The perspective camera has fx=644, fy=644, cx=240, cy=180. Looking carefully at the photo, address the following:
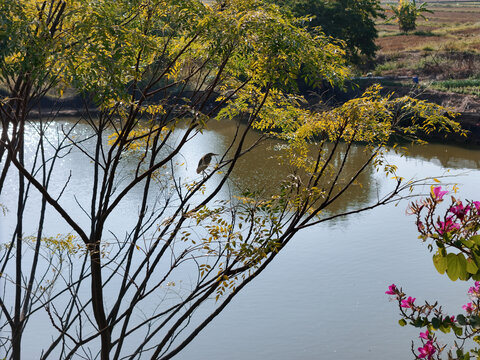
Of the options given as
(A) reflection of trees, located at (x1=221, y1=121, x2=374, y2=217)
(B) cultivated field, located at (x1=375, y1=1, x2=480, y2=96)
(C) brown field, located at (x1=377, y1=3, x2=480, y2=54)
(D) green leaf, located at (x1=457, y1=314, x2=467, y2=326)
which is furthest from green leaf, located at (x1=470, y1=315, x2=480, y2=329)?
(C) brown field, located at (x1=377, y1=3, x2=480, y2=54)

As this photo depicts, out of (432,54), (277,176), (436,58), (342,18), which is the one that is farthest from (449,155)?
(432,54)

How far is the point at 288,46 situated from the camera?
4066 millimetres

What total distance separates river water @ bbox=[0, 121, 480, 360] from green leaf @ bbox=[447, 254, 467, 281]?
2.69 meters

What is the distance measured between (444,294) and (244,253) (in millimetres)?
4479

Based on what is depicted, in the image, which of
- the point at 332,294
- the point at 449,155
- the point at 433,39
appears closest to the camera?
the point at 332,294

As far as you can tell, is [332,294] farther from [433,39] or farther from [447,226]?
[433,39]

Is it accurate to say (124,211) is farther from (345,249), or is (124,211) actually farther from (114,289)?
(345,249)

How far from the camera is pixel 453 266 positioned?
2.44 m

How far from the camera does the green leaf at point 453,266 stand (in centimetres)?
243

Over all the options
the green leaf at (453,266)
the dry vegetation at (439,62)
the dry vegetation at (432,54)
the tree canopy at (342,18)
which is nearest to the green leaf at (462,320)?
the green leaf at (453,266)

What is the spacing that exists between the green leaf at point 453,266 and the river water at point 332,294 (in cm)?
269

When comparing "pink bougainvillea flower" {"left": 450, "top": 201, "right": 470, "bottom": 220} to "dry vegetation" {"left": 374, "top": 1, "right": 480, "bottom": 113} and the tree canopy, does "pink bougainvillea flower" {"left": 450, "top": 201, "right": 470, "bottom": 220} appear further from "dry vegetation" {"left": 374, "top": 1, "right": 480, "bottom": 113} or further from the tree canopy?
the tree canopy

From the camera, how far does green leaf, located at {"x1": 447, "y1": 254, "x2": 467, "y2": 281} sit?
2.43m

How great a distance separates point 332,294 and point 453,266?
204 inches
